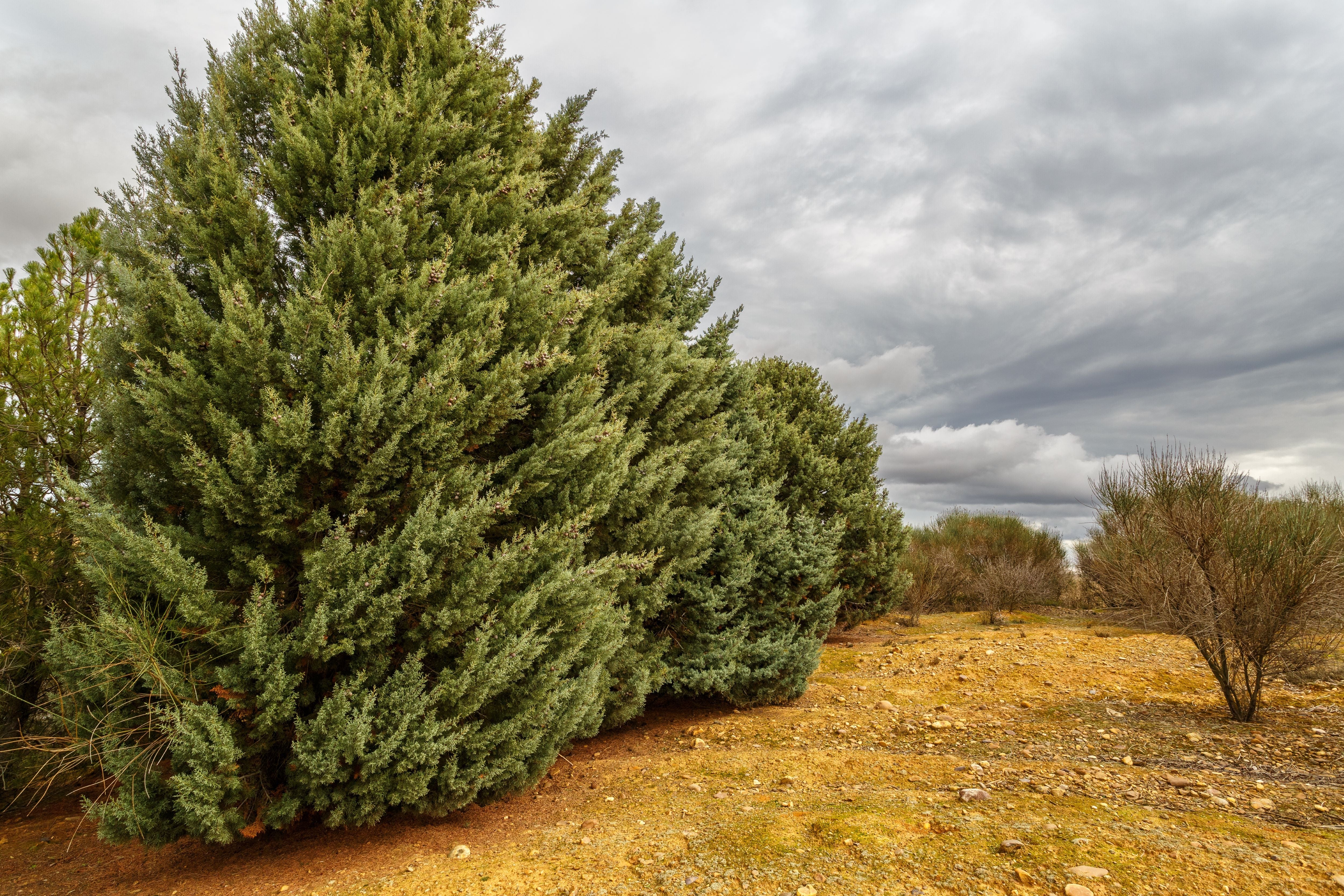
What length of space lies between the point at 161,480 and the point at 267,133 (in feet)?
9.69

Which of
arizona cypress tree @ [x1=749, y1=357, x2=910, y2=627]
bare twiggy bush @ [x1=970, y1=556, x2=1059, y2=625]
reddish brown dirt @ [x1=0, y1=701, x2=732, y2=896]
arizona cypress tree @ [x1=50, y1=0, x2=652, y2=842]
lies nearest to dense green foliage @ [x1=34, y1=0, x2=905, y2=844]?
arizona cypress tree @ [x1=50, y1=0, x2=652, y2=842]

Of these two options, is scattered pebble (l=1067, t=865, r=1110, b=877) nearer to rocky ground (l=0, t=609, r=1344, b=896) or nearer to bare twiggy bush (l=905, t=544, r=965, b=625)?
rocky ground (l=0, t=609, r=1344, b=896)

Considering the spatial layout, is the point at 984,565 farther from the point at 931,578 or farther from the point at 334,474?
the point at 334,474

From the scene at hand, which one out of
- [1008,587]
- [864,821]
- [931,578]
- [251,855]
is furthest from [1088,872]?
[1008,587]

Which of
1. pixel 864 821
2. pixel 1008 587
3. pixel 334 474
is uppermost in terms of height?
pixel 334 474

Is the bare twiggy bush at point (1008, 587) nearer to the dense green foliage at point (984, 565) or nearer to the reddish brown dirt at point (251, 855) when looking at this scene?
the dense green foliage at point (984, 565)

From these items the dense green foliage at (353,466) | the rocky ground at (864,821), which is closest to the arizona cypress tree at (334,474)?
the dense green foliage at (353,466)

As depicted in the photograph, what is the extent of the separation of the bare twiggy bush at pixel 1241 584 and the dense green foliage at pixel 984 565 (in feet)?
26.7

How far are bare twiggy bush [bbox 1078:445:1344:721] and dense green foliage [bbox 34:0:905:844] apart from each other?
517 centimetres

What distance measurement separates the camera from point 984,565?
61.6 feet

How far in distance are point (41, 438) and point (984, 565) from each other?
2026 centimetres

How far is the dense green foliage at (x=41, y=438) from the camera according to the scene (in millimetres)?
5242

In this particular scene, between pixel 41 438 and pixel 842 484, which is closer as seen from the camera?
pixel 41 438

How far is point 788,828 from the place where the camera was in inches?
148
